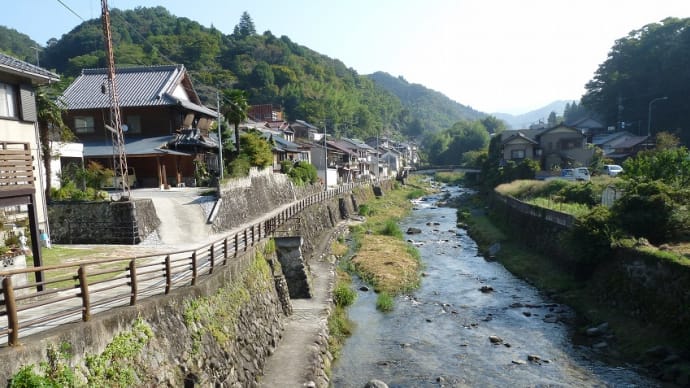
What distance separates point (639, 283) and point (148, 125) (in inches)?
1366

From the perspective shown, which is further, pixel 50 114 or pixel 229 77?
pixel 229 77

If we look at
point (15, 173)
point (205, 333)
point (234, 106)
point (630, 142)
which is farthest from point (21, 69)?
point (630, 142)

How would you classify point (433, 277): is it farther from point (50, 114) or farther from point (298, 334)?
point (50, 114)

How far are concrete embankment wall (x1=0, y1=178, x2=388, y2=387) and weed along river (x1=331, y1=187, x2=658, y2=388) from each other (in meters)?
2.92

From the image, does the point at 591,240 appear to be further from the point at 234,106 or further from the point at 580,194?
the point at 234,106

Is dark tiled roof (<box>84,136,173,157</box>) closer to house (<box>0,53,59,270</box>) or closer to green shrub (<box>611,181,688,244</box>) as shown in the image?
house (<box>0,53,59,270</box>)

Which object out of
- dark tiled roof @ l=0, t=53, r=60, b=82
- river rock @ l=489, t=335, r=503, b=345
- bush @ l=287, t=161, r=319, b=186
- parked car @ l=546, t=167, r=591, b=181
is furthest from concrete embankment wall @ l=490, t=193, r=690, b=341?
bush @ l=287, t=161, r=319, b=186

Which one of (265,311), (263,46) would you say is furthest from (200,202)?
(263,46)

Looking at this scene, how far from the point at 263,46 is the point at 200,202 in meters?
127

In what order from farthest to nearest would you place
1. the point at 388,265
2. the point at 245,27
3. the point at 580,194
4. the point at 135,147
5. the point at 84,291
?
the point at 245,27 < the point at 580,194 < the point at 135,147 < the point at 388,265 < the point at 84,291

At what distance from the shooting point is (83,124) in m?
35.6

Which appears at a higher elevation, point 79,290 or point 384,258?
point 79,290

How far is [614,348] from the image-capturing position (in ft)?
58.6

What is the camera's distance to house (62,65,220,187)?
32812 millimetres
